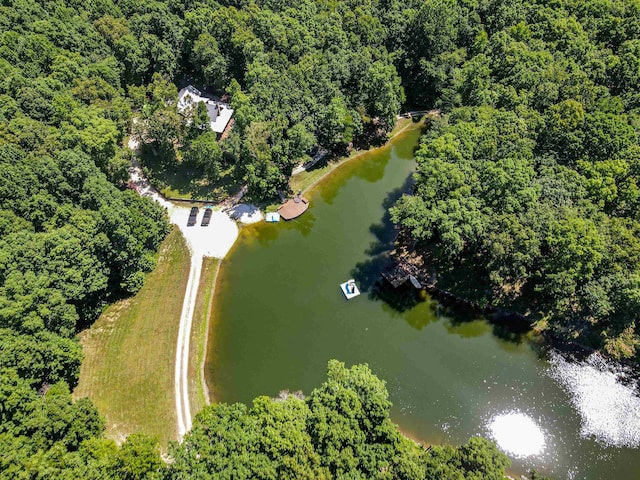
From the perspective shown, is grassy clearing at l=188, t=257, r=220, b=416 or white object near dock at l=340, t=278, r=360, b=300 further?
white object near dock at l=340, t=278, r=360, b=300

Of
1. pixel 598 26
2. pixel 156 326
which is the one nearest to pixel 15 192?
pixel 156 326

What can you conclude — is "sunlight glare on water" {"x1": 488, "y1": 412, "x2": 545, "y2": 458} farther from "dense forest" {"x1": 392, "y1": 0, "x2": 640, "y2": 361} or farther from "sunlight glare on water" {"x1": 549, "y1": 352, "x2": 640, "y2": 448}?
"dense forest" {"x1": 392, "y1": 0, "x2": 640, "y2": 361}

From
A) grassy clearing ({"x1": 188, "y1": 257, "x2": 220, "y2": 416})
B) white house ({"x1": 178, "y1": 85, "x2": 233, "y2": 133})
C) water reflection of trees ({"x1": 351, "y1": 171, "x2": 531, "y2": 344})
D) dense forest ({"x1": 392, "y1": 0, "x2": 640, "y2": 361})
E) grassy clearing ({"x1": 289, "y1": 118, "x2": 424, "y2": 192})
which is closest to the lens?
grassy clearing ({"x1": 188, "y1": 257, "x2": 220, "y2": 416})

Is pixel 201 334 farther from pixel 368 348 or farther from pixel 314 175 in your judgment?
pixel 314 175

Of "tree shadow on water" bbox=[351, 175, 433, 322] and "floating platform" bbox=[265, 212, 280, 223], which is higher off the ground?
"tree shadow on water" bbox=[351, 175, 433, 322]

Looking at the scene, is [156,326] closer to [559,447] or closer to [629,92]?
[559,447]

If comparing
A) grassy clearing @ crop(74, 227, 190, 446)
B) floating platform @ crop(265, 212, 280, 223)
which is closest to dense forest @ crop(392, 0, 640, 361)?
floating platform @ crop(265, 212, 280, 223)

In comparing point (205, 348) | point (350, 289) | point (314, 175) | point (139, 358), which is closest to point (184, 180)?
point (314, 175)
